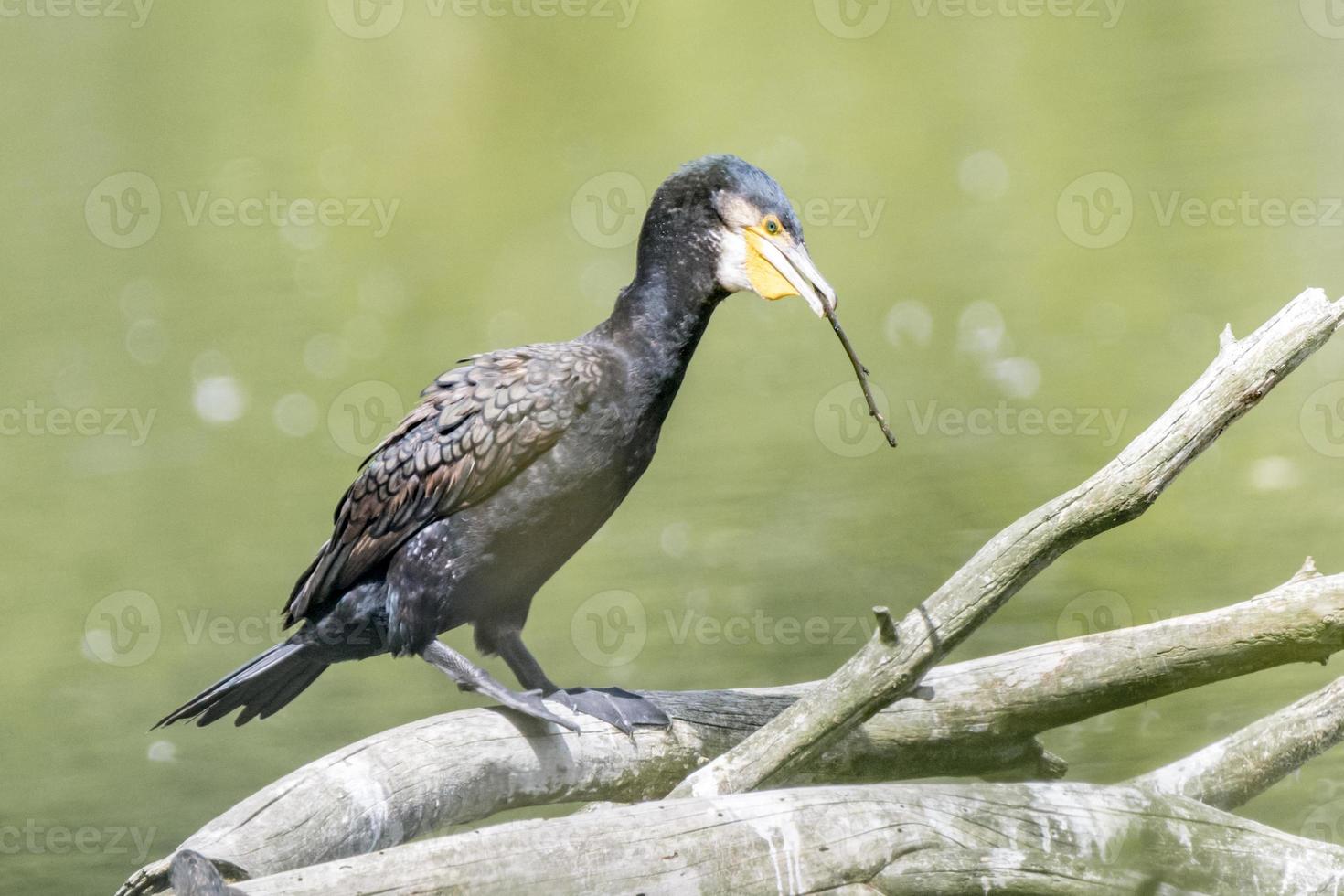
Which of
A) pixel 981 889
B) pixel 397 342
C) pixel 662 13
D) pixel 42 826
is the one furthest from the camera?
pixel 662 13

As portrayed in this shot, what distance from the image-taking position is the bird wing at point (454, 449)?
2395 millimetres

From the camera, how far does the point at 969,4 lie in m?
6.81

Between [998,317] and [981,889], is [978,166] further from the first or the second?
[981,889]

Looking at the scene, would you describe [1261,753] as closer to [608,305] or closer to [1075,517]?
[1075,517]

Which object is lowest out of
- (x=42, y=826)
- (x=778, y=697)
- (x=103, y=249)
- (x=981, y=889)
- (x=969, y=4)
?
(x=981, y=889)

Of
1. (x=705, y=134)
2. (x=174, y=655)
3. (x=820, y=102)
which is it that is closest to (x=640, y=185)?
(x=705, y=134)

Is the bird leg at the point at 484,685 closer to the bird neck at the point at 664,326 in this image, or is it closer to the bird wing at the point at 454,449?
the bird wing at the point at 454,449

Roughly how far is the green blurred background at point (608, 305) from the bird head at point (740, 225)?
6.95ft

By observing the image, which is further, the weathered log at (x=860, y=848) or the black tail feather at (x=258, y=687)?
the black tail feather at (x=258, y=687)

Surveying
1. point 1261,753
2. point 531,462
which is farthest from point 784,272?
point 1261,753

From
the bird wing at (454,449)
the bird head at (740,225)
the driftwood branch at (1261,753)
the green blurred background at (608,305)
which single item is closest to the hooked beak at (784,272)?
the bird head at (740,225)

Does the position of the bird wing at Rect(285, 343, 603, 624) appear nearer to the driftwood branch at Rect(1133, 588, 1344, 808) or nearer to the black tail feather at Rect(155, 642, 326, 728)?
the black tail feather at Rect(155, 642, 326, 728)

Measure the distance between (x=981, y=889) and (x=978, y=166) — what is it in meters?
4.80

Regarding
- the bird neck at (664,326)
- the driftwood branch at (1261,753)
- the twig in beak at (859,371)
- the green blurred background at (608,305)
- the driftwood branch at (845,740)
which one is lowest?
the driftwood branch at (1261,753)
